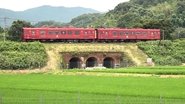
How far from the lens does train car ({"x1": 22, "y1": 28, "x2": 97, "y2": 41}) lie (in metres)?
71.6

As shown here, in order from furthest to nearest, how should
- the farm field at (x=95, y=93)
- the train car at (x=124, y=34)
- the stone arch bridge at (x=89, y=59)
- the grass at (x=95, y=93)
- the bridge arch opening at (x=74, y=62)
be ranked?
1. the train car at (x=124, y=34)
2. the bridge arch opening at (x=74, y=62)
3. the stone arch bridge at (x=89, y=59)
4. the grass at (x=95, y=93)
5. the farm field at (x=95, y=93)

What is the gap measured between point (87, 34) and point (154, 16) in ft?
190

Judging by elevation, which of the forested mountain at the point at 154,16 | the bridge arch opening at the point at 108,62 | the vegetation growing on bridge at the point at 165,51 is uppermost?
the forested mountain at the point at 154,16

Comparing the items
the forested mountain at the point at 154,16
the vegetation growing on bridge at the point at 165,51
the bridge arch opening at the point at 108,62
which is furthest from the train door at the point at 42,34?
the forested mountain at the point at 154,16

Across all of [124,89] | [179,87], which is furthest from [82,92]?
[179,87]

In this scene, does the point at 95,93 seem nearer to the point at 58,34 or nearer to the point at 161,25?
the point at 58,34

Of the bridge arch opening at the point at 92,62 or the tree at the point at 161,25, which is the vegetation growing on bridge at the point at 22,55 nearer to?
the bridge arch opening at the point at 92,62

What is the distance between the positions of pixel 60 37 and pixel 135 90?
39761 mm

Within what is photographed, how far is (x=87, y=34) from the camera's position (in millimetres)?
75250

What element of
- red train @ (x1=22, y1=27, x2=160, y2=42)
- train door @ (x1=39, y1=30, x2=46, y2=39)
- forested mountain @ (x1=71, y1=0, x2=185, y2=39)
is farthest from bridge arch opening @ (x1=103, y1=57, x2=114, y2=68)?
forested mountain @ (x1=71, y1=0, x2=185, y2=39)

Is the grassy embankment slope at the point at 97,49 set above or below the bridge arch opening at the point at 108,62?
above

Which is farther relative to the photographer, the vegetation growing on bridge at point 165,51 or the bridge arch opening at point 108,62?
the bridge arch opening at point 108,62

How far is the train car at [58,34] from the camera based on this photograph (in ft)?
235

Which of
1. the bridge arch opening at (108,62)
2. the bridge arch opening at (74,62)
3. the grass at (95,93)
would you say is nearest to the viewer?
the grass at (95,93)
